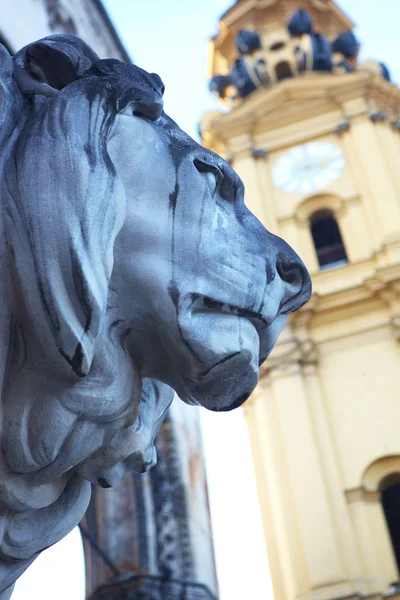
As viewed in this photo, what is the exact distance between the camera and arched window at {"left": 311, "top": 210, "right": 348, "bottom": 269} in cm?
Answer: 2136

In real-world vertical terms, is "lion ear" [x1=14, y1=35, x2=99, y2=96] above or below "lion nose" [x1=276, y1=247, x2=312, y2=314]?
above

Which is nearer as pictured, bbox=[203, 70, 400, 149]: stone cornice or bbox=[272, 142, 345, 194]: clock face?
bbox=[272, 142, 345, 194]: clock face

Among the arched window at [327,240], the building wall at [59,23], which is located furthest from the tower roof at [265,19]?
the building wall at [59,23]

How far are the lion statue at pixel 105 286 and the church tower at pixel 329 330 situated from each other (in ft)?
48.5

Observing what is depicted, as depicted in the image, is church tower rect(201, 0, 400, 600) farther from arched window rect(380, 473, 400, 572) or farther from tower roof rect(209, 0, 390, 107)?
tower roof rect(209, 0, 390, 107)

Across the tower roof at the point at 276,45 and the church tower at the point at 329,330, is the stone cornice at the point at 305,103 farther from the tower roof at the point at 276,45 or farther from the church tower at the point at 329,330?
the tower roof at the point at 276,45

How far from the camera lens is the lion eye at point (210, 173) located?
Result: 6.31ft

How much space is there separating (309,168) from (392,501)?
8.50m

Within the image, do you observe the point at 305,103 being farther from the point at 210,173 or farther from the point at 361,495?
the point at 210,173

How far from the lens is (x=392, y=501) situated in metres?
17.5

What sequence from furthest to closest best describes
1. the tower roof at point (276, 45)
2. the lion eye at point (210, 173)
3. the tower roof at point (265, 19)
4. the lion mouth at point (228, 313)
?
1. the tower roof at point (265, 19)
2. the tower roof at point (276, 45)
3. the lion eye at point (210, 173)
4. the lion mouth at point (228, 313)

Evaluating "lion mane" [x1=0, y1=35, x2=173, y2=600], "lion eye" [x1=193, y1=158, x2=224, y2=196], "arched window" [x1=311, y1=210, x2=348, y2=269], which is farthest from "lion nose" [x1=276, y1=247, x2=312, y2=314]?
"arched window" [x1=311, y1=210, x2=348, y2=269]

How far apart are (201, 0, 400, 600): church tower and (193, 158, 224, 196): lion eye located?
14788mm

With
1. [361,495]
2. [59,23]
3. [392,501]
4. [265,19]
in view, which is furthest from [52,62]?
[265,19]
